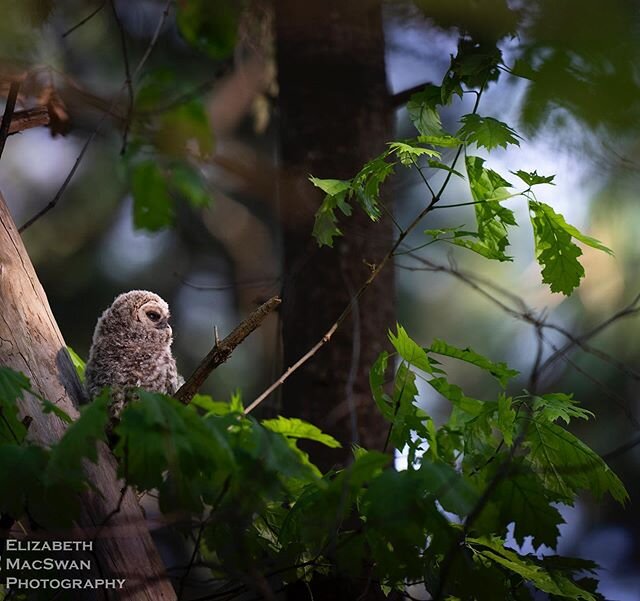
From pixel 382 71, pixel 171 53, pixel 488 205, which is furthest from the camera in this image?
pixel 171 53

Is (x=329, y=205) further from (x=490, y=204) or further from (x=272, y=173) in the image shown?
(x=272, y=173)

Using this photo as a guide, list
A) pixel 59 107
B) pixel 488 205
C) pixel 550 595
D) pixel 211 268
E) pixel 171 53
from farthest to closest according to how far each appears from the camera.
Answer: pixel 211 268
pixel 171 53
pixel 59 107
pixel 488 205
pixel 550 595

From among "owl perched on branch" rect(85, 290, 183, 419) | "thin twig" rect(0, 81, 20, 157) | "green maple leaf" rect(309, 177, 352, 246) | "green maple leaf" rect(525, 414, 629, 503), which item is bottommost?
"green maple leaf" rect(525, 414, 629, 503)

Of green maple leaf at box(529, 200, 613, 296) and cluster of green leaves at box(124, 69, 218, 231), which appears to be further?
green maple leaf at box(529, 200, 613, 296)

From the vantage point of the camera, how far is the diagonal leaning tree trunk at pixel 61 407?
5.16 ft

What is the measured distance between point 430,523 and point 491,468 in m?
0.24

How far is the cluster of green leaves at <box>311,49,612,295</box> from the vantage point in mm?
1632

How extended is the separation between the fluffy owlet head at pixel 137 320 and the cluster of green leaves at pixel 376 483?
1.67 feet

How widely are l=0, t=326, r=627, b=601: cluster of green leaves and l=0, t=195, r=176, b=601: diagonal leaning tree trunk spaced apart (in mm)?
167

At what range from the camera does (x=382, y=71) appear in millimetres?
2840

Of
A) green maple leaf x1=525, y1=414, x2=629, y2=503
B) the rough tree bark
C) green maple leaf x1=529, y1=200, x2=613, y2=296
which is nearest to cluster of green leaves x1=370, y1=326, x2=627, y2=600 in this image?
green maple leaf x1=525, y1=414, x2=629, y2=503

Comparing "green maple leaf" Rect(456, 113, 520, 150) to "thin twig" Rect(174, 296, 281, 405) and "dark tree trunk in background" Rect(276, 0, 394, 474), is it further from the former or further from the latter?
"dark tree trunk in background" Rect(276, 0, 394, 474)

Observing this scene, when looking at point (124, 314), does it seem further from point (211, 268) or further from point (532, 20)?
point (211, 268)

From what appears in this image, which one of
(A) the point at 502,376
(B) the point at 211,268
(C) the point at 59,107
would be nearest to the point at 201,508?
(A) the point at 502,376
